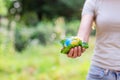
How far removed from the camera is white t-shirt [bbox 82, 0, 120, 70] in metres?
3.02

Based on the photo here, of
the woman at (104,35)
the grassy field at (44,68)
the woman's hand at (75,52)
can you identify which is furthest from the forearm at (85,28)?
the grassy field at (44,68)

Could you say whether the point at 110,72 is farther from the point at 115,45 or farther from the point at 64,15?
the point at 64,15

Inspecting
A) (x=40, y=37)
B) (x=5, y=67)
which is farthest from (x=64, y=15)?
(x=5, y=67)

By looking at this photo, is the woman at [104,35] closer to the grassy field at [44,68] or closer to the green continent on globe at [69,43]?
the green continent on globe at [69,43]

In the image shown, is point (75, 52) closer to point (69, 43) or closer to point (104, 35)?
point (69, 43)

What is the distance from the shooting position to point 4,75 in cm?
810

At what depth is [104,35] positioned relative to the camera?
304 centimetres

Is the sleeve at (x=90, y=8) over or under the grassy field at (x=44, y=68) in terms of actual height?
over

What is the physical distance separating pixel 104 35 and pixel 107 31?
32 millimetres

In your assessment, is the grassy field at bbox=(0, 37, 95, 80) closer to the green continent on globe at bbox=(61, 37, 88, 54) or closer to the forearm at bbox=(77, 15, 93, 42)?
the forearm at bbox=(77, 15, 93, 42)

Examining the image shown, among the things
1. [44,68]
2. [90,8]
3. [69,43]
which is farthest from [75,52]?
[44,68]

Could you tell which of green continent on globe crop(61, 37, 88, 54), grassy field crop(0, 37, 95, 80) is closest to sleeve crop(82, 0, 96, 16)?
green continent on globe crop(61, 37, 88, 54)

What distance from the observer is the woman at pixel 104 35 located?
9.90 ft

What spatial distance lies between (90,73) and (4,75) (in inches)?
203
